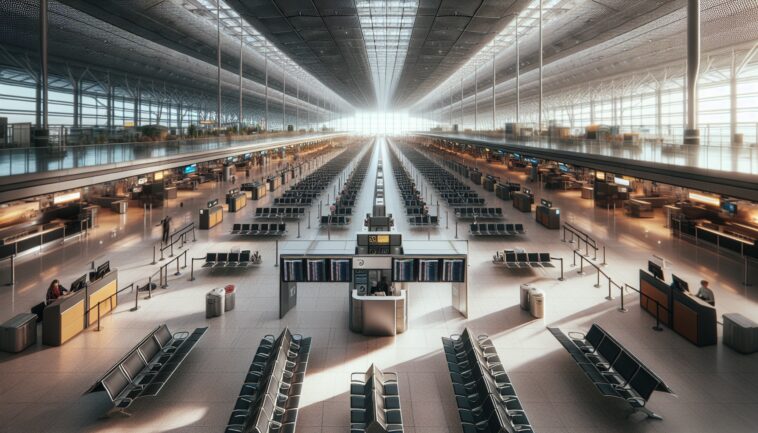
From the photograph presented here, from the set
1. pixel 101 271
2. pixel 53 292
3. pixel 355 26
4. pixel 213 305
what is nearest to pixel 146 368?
pixel 213 305

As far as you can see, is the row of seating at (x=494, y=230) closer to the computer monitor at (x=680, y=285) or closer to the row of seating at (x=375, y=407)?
the computer monitor at (x=680, y=285)

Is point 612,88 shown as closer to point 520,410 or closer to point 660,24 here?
point 660,24

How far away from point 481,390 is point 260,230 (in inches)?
531

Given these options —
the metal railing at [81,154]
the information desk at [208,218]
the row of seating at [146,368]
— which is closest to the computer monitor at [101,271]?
the metal railing at [81,154]

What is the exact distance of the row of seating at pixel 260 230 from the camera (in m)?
17.7

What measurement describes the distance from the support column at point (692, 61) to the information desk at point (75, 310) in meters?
14.6

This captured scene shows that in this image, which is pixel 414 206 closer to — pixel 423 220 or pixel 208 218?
pixel 423 220

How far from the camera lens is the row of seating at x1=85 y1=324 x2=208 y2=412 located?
6023 mm

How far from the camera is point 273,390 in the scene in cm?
590

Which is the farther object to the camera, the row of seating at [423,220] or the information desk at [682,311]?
the row of seating at [423,220]

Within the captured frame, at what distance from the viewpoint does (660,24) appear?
957 inches

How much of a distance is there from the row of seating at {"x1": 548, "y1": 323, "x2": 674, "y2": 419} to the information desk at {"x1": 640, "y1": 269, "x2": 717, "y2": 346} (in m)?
2.16

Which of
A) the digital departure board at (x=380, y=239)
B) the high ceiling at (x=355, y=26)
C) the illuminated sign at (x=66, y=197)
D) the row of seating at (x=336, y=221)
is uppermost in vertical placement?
the high ceiling at (x=355, y=26)

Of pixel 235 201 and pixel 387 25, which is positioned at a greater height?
pixel 387 25
